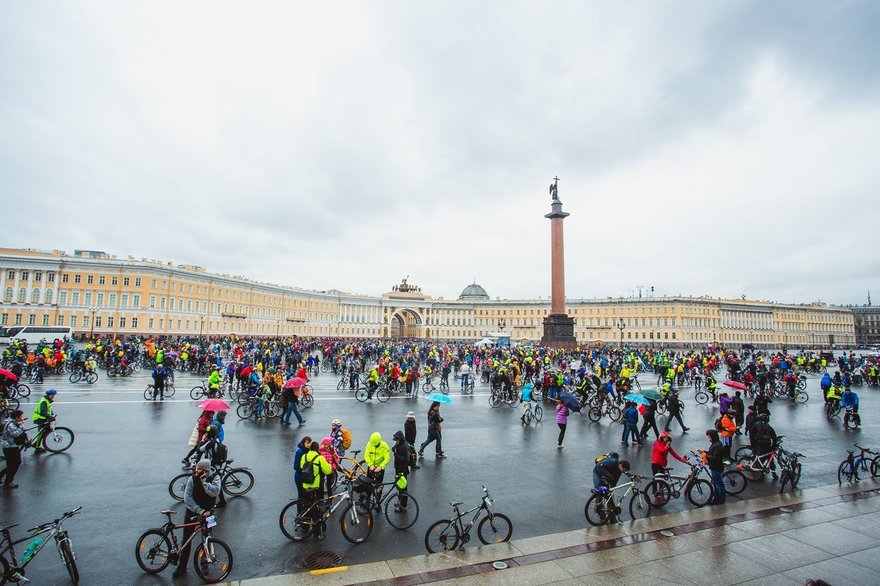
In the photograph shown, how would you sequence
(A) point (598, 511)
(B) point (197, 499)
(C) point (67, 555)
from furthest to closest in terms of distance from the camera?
1. (A) point (598, 511)
2. (B) point (197, 499)
3. (C) point (67, 555)

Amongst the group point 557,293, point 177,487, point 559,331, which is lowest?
point 177,487

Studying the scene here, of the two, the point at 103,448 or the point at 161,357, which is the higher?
the point at 161,357

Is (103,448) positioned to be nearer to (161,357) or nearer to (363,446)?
(363,446)

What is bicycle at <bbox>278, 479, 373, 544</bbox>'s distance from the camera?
7.09m

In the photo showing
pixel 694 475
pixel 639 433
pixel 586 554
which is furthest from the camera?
pixel 639 433

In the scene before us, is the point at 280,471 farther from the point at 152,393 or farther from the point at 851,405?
the point at 851,405

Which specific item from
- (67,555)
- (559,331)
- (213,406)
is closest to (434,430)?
(213,406)

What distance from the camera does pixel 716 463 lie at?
28.9ft

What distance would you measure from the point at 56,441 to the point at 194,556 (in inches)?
324

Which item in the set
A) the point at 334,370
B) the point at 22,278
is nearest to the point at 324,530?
the point at 334,370

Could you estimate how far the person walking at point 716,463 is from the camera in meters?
8.74

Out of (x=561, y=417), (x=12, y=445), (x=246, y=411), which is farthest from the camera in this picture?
(x=246, y=411)

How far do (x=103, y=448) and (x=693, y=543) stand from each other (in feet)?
43.0

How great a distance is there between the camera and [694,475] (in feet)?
30.2
